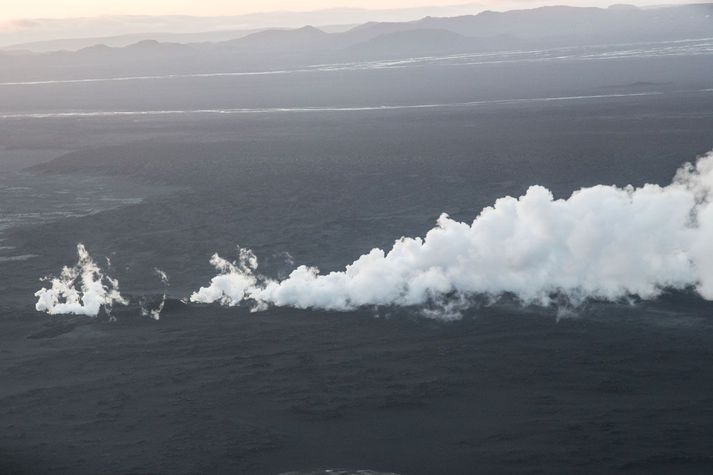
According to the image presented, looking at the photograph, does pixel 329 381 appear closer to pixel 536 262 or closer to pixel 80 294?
pixel 536 262

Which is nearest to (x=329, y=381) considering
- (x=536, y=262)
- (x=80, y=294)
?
(x=536, y=262)

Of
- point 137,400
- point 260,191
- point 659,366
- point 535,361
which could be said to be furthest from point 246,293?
point 260,191

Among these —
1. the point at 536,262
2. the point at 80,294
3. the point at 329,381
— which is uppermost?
the point at 536,262

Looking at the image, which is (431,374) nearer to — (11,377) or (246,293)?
(246,293)

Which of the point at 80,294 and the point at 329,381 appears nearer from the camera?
the point at 329,381

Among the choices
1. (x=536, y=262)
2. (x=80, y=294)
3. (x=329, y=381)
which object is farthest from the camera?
(x=80, y=294)

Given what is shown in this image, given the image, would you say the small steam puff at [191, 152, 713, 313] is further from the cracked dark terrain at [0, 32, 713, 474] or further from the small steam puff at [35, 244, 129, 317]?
the small steam puff at [35, 244, 129, 317]

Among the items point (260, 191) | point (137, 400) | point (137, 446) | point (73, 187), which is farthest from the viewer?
point (73, 187)
